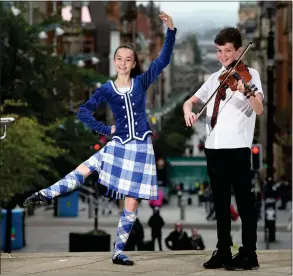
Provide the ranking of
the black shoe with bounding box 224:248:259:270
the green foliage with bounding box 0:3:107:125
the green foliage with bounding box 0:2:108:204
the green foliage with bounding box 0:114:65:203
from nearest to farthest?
the black shoe with bounding box 224:248:259:270 < the green foliage with bounding box 0:114:65:203 < the green foliage with bounding box 0:2:108:204 < the green foliage with bounding box 0:3:107:125

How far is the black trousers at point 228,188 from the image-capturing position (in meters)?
8.44

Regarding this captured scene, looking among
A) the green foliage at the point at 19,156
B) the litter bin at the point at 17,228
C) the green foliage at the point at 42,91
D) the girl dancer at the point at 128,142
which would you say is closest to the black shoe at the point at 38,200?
the girl dancer at the point at 128,142

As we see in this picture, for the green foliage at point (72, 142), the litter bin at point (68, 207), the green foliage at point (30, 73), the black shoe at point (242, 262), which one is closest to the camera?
the black shoe at point (242, 262)

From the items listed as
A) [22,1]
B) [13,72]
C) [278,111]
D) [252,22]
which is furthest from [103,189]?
[252,22]

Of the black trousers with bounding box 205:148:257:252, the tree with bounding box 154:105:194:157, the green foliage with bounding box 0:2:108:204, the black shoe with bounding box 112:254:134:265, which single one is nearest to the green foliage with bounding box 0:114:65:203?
the green foliage with bounding box 0:2:108:204

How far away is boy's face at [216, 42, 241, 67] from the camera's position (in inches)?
332

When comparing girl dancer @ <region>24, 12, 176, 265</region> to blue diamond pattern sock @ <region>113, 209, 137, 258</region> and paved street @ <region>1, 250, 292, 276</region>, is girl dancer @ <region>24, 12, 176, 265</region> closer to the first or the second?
blue diamond pattern sock @ <region>113, 209, 137, 258</region>

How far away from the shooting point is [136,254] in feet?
31.6

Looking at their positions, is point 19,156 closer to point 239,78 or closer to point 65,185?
point 65,185

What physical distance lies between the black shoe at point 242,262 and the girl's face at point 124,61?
1.61 m

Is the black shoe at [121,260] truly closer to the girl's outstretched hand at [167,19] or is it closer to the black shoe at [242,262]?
the black shoe at [242,262]

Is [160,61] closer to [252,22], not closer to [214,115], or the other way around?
[214,115]

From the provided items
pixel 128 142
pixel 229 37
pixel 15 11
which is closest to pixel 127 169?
pixel 128 142

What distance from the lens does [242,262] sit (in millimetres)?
8469
